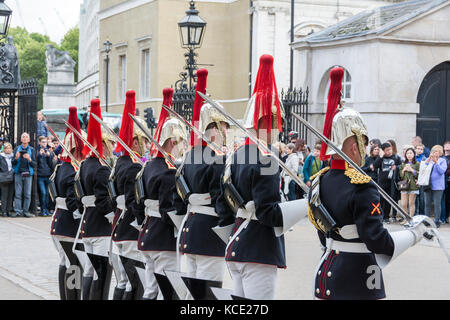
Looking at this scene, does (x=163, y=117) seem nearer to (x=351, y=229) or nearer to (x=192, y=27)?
(x=351, y=229)

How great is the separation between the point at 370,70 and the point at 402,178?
4.55m

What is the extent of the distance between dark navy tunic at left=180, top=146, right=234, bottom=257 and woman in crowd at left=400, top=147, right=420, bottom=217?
1143 cm

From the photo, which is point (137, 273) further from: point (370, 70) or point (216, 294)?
point (370, 70)

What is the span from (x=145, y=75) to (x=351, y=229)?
137ft

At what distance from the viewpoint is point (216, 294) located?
19.3 ft

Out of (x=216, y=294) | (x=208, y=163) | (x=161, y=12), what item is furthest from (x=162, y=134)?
(x=161, y=12)

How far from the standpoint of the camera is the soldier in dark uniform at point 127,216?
8188 mm

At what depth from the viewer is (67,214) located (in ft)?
30.6

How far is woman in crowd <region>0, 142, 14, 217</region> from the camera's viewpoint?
813 inches

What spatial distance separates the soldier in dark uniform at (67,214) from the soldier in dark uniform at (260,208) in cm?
284

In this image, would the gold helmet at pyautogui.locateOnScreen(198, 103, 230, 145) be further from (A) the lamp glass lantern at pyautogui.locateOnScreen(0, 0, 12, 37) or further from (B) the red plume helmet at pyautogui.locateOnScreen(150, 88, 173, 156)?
(A) the lamp glass lantern at pyautogui.locateOnScreen(0, 0, 12, 37)

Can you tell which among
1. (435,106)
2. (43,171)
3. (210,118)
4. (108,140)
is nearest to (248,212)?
(210,118)

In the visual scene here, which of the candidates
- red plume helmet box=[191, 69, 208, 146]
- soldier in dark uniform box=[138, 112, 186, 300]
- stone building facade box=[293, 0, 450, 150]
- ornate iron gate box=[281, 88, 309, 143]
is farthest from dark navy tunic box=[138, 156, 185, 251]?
ornate iron gate box=[281, 88, 309, 143]
